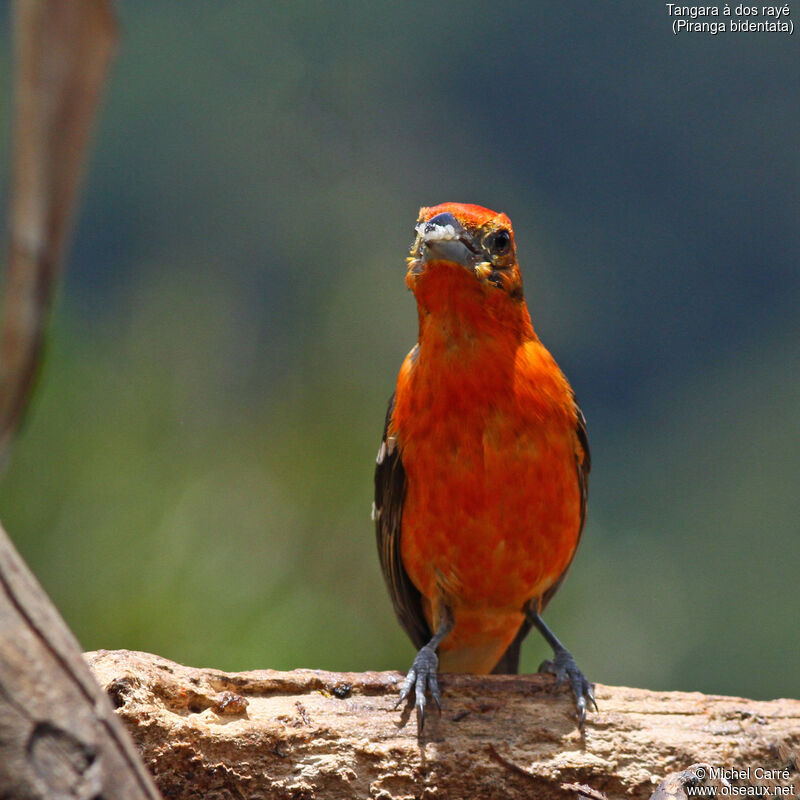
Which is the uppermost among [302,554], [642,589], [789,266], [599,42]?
[599,42]

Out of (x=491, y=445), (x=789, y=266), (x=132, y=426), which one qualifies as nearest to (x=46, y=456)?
(x=132, y=426)

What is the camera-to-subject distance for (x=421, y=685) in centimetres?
386

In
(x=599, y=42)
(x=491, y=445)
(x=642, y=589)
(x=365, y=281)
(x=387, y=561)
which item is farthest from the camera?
(x=599, y=42)

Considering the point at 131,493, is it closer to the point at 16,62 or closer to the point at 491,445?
the point at 491,445

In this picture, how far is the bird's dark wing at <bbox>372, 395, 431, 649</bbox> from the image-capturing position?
441 cm

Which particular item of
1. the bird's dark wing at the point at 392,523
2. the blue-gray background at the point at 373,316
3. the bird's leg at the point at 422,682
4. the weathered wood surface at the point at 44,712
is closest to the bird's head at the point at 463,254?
the bird's dark wing at the point at 392,523

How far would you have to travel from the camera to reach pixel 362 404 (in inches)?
235

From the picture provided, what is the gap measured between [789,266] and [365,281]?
5555 mm

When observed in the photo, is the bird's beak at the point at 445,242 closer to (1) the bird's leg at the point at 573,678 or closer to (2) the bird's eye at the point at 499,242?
(2) the bird's eye at the point at 499,242

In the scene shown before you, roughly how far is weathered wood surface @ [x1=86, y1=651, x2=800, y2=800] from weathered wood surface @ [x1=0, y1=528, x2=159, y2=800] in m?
1.46

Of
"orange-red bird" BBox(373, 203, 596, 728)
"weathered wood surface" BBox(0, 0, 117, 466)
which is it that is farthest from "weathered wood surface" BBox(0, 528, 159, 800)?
"orange-red bird" BBox(373, 203, 596, 728)

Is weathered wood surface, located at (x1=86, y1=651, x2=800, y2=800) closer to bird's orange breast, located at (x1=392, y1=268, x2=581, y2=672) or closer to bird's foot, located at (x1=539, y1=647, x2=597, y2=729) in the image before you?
bird's foot, located at (x1=539, y1=647, x2=597, y2=729)

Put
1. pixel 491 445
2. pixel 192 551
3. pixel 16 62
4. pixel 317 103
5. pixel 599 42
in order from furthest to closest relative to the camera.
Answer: pixel 599 42
pixel 317 103
pixel 192 551
pixel 491 445
pixel 16 62

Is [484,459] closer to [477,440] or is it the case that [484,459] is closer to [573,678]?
[477,440]
